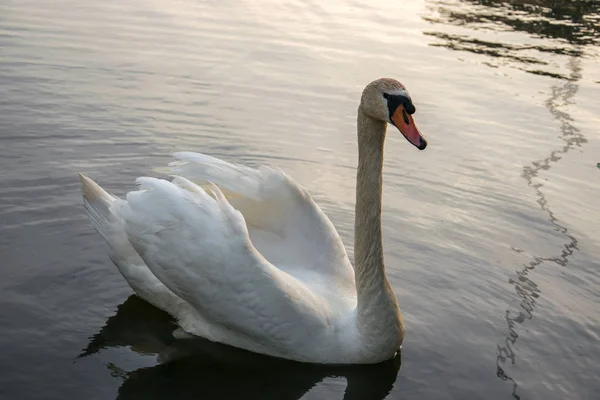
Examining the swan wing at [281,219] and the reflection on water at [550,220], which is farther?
the reflection on water at [550,220]

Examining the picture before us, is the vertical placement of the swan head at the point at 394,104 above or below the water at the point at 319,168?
above

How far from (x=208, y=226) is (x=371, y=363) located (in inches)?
55.8

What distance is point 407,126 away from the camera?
5758mm

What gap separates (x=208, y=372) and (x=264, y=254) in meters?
0.96

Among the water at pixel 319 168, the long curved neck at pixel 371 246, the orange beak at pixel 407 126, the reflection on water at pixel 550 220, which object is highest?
the orange beak at pixel 407 126

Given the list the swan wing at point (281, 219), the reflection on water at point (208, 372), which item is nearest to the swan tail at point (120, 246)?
the reflection on water at point (208, 372)

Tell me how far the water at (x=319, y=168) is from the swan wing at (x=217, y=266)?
36 cm

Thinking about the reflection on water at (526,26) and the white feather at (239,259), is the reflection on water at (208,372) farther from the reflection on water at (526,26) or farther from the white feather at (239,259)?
the reflection on water at (526,26)

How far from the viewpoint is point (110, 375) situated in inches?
225

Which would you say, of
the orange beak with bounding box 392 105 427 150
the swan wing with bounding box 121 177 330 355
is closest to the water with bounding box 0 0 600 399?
the swan wing with bounding box 121 177 330 355

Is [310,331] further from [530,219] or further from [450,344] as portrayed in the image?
[530,219]

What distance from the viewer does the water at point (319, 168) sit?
6.04m

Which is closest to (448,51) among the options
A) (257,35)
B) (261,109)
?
(257,35)

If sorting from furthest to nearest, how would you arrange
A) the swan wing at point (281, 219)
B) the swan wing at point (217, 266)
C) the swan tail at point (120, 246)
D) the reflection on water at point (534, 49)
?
the reflection on water at point (534, 49) < the swan wing at point (281, 219) < the swan tail at point (120, 246) < the swan wing at point (217, 266)
